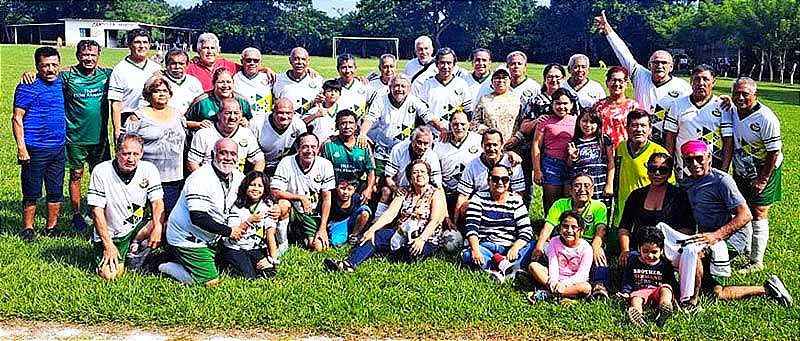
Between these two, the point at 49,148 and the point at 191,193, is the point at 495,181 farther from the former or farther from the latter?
the point at 49,148

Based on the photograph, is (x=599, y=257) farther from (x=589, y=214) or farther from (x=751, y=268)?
(x=751, y=268)

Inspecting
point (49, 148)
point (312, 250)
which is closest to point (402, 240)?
point (312, 250)

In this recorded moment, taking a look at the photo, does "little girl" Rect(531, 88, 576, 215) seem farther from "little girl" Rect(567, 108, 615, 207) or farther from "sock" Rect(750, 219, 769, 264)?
"sock" Rect(750, 219, 769, 264)

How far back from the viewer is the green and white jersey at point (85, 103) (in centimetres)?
801

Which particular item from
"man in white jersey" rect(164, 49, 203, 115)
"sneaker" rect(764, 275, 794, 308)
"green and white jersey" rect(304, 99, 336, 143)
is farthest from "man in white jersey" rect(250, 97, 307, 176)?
"sneaker" rect(764, 275, 794, 308)

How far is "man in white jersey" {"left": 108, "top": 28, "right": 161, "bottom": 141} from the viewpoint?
7.93 meters

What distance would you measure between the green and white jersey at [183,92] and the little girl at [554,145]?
3453mm

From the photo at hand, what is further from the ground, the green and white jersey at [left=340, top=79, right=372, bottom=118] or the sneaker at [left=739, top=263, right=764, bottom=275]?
the green and white jersey at [left=340, top=79, right=372, bottom=118]

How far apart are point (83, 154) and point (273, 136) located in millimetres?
2056

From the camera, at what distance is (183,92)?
790 centimetres

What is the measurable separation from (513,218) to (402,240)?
1.08 metres

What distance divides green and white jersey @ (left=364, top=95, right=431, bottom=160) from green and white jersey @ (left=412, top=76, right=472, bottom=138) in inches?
7.0

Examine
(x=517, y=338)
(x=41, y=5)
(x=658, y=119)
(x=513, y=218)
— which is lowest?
(x=517, y=338)

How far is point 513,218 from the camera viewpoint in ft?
23.4
